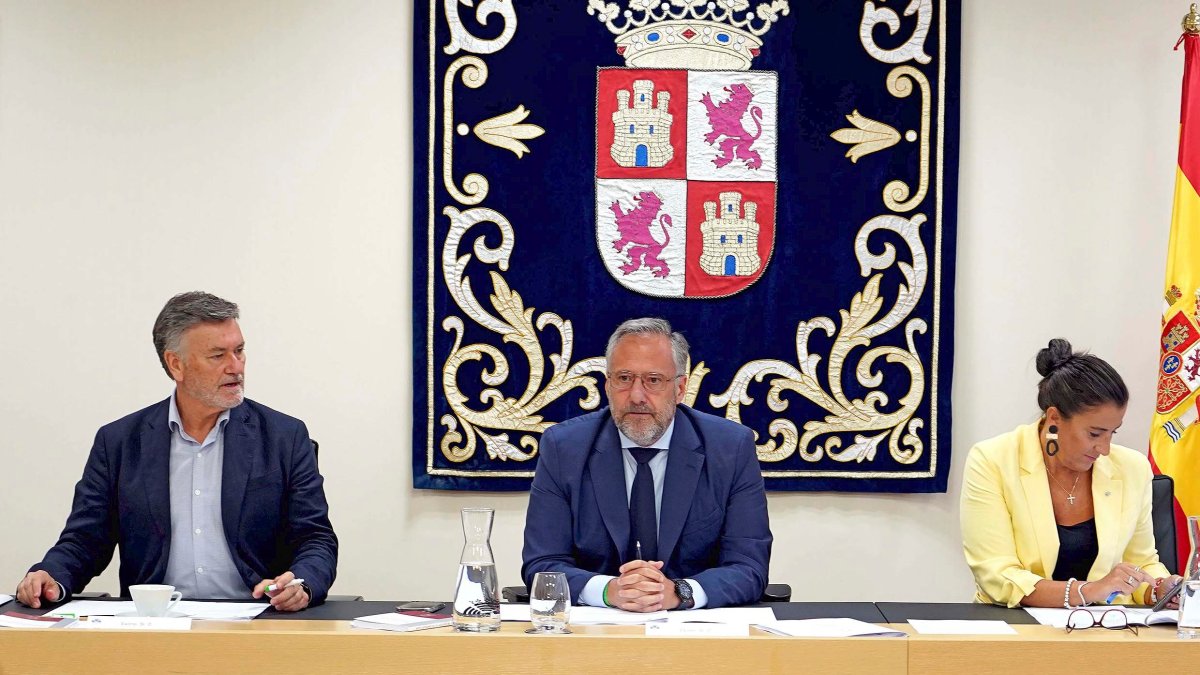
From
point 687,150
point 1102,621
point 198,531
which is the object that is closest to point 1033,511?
point 1102,621

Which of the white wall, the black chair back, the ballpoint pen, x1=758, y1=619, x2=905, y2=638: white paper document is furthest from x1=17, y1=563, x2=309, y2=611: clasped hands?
the black chair back

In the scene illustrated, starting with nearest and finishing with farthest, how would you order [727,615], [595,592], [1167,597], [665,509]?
[1167,597]
[727,615]
[595,592]
[665,509]

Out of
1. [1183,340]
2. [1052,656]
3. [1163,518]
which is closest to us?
[1052,656]

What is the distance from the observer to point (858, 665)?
2.16 meters

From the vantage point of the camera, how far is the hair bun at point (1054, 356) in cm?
304

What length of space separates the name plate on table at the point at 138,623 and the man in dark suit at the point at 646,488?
860 mm

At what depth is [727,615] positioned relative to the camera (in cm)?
253

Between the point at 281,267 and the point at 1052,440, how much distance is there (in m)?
2.54

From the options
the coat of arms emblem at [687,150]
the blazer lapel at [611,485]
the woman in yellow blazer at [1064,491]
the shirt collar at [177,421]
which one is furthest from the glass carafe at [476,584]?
the coat of arms emblem at [687,150]

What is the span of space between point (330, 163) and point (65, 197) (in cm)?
93

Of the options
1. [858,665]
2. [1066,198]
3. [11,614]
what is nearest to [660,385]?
[858,665]

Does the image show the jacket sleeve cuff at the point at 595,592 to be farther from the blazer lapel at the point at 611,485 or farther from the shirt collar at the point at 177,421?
the shirt collar at the point at 177,421

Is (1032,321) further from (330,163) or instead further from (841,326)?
(330,163)

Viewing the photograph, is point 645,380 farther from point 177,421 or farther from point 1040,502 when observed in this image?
point 177,421
